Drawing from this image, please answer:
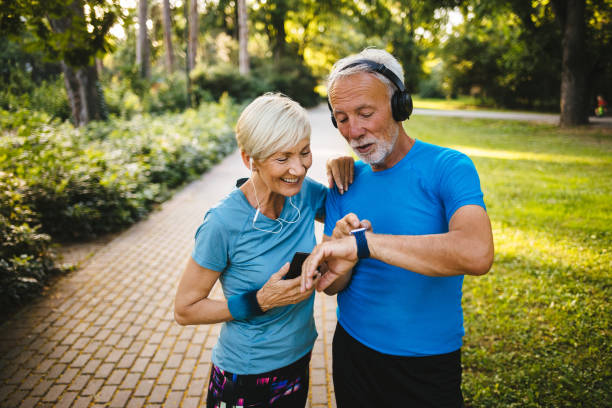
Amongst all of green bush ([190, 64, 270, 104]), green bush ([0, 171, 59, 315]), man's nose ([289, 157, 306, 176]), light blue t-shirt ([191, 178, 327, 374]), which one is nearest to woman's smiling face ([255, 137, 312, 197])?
man's nose ([289, 157, 306, 176])

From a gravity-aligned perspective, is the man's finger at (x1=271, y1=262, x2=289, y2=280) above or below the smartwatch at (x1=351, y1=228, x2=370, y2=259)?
below

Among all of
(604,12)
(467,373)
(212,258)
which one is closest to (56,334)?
(212,258)

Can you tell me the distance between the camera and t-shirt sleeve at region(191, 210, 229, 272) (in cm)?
175

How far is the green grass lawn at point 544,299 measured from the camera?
11.2ft

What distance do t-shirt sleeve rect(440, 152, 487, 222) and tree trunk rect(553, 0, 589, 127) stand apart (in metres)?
20.0

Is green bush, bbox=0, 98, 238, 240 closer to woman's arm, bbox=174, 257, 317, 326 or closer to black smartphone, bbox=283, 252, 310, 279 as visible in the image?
woman's arm, bbox=174, 257, 317, 326

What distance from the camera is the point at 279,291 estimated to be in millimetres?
1696

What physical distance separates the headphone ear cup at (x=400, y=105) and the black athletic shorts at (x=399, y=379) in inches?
45.5

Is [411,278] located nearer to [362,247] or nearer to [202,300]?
[362,247]

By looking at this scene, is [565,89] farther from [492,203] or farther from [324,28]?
[324,28]

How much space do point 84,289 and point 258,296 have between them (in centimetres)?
484

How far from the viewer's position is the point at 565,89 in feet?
60.9

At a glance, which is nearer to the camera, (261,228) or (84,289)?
(261,228)

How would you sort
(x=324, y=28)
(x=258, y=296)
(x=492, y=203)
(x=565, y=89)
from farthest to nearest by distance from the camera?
1. (x=324, y=28)
2. (x=565, y=89)
3. (x=492, y=203)
4. (x=258, y=296)
